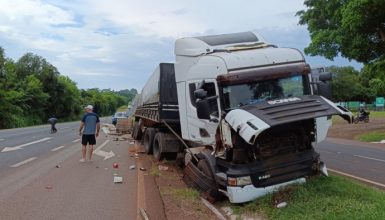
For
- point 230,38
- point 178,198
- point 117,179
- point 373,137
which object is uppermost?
point 230,38

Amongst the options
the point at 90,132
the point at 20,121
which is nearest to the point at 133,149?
the point at 90,132

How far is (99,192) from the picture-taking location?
10047mm

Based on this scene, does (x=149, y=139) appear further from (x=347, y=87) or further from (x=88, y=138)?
(x=347, y=87)

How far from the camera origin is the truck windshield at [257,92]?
9336 millimetres

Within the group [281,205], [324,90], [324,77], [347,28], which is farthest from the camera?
[347,28]

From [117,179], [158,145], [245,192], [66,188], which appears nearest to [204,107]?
[245,192]

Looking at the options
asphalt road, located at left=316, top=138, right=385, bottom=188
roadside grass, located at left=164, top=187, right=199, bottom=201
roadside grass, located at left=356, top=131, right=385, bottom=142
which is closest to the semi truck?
roadside grass, located at left=164, top=187, right=199, bottom=201

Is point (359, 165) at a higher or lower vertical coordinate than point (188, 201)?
lower

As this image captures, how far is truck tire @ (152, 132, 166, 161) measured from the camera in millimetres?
14891

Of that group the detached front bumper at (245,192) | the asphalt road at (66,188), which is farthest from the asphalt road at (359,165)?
the asphalt road at (66,188)

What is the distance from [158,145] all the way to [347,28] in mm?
14631

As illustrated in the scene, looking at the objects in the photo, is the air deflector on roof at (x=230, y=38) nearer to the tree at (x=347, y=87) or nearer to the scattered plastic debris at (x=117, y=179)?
the scattered plastic debris at (x=117, y=179)

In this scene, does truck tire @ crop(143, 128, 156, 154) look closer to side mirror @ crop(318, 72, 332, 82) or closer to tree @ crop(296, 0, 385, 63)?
side mirror @ crop(318, 72, 332, 82)

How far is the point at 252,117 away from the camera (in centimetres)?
807
